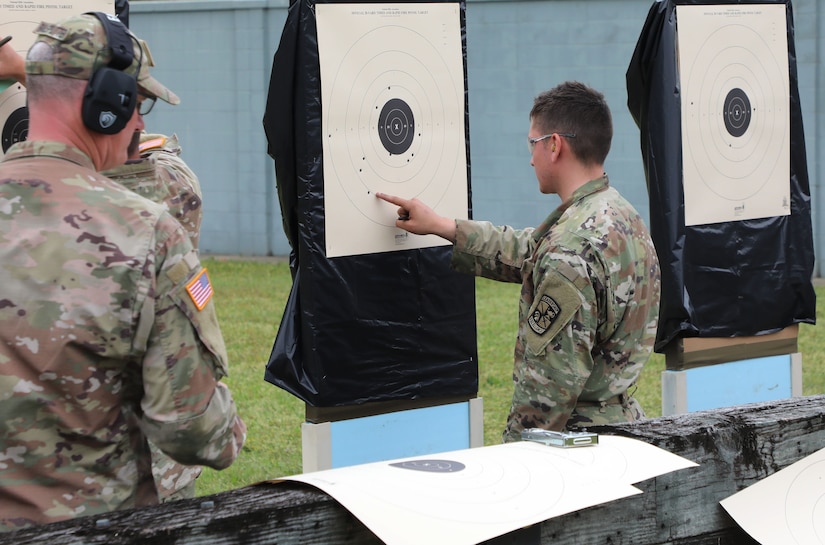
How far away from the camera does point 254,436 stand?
20.4 feet

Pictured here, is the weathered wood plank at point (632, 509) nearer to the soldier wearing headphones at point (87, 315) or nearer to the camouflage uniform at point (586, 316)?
the soldier wearing headphones at point (87, 315)

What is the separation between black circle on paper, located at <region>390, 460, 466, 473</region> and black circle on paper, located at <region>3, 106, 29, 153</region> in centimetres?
214

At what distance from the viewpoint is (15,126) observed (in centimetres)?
357

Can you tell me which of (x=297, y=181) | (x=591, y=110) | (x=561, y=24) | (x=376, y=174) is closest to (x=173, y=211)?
(x=297, y=181)

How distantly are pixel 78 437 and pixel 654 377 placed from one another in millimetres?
6155

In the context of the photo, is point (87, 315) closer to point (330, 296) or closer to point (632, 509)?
point (632, 509)

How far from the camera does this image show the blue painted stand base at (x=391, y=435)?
145 inches

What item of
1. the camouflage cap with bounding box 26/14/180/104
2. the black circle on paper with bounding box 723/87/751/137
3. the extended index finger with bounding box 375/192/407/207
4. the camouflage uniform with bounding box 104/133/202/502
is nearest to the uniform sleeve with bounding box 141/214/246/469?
the camouflage cap with bounding box 26/14/180/104

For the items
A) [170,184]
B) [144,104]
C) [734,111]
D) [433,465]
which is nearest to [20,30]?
[170,184]

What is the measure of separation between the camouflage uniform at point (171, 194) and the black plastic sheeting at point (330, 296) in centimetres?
37

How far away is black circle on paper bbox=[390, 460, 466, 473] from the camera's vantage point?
6.43ft

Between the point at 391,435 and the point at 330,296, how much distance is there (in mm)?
578

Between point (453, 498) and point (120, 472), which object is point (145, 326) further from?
point (453, 498)

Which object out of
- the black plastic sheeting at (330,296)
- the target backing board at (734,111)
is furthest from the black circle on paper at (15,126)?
the target backing board at (734,111)
